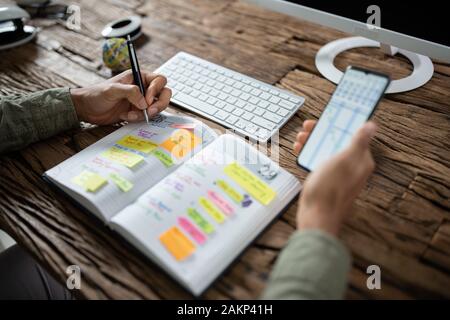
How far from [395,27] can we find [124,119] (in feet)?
1.90

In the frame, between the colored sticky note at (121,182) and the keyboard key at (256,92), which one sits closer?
the colored sticky note at (121,182)

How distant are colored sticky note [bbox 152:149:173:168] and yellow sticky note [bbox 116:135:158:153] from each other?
0.01 meters

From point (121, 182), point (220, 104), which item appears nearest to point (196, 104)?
point (220, 104)

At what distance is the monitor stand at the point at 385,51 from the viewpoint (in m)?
0.87

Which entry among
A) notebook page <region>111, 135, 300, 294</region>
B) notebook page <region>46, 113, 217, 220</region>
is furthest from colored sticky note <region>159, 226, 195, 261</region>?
notebook page <region>46, 113, 217, 220</region>

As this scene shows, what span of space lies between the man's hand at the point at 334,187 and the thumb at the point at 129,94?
400 mm

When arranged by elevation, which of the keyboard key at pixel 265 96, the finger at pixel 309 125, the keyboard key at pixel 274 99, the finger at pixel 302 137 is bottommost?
the keyboard key at pixel 274 99

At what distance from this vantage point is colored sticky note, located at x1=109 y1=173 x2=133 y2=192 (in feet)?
2.09

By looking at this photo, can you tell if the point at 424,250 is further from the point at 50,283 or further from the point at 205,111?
the point at 50,283

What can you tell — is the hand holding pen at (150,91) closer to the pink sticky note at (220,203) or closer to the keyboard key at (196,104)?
the keyboard key at (196,104)

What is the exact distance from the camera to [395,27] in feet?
2.55

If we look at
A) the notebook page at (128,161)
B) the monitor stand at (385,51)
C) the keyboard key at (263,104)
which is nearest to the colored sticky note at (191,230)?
the notebook page at (128,161)

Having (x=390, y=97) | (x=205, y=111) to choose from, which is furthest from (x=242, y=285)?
(x=390, y=97)

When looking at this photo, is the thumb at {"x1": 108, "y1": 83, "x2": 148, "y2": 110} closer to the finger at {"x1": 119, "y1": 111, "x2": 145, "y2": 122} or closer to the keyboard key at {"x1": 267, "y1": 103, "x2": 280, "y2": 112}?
the finger at {"x1": 119, "y1": 111, "x2": 145, "y2": 122}
